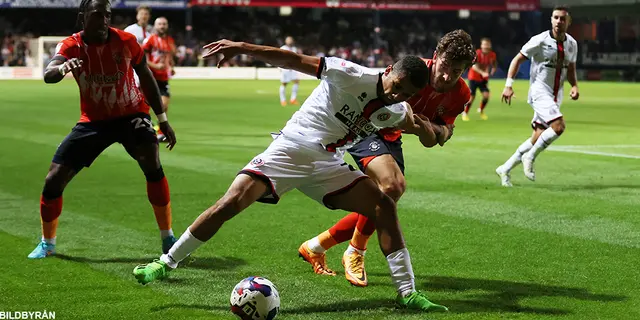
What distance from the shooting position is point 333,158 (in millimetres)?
6961

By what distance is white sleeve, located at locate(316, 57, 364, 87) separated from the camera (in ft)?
21.6

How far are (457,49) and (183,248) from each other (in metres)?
2.40

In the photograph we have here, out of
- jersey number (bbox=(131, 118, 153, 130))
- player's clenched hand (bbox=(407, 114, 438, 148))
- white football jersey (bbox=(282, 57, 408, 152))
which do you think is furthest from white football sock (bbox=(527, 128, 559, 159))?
white football jersey (bbox=(282, 57, 408, 152))

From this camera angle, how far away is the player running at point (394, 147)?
7410 mm

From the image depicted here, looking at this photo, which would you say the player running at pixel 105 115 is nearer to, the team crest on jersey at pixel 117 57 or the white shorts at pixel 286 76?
the team crest on jersey at pixel 117 57

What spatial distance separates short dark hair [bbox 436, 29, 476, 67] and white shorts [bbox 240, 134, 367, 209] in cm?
114

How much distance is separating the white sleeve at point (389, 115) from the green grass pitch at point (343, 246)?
1251 millimetres

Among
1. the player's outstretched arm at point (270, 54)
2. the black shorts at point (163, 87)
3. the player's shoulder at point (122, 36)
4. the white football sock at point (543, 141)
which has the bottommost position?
the black shorts at point (163, 87)

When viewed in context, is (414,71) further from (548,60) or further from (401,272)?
(548,60)

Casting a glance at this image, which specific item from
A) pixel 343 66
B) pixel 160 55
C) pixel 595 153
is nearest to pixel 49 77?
pixel 343 66

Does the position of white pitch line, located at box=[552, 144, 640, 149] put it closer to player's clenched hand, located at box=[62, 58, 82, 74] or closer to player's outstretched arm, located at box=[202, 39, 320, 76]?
player's clenched hand, located at box=[62, 58, 82, 74]

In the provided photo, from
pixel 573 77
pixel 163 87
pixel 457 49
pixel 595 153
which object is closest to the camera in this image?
pixel 457 49

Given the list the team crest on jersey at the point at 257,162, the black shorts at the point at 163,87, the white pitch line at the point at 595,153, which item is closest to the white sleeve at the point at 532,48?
the white pitch line at the point at 595,153

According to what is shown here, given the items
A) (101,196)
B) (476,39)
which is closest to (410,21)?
(476,39)
